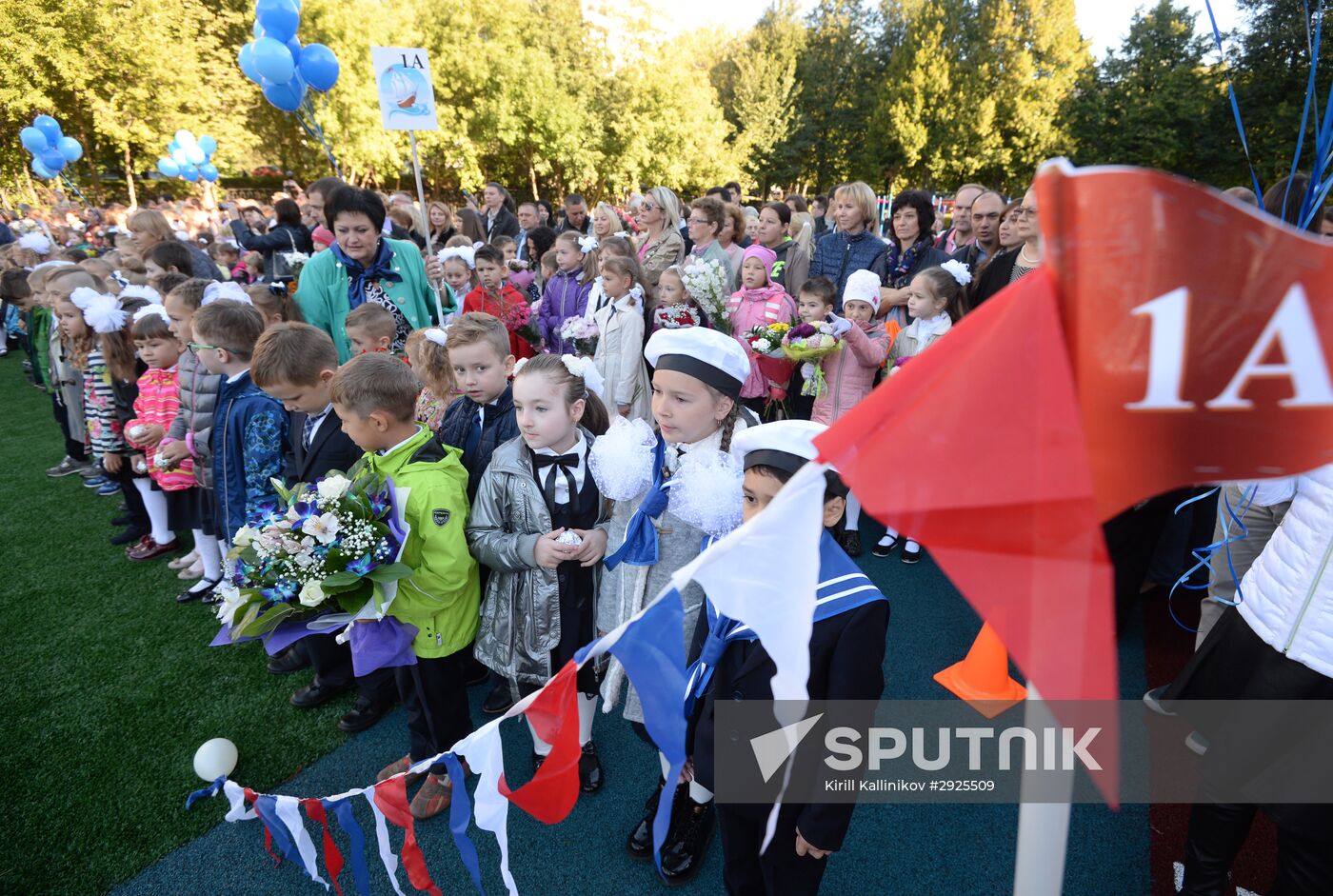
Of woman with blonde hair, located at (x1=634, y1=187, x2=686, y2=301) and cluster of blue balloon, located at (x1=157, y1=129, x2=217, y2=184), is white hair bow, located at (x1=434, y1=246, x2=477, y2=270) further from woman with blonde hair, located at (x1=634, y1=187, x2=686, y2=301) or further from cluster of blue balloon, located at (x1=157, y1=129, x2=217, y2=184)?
cluster of blue balloon, located at (x1=157, y1=129, x2=217, y2=184)

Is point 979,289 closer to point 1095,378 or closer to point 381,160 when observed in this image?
point 1095,378

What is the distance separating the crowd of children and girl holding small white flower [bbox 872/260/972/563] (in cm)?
2

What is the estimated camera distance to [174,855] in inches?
104

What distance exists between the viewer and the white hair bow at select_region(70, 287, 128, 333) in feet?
14.1

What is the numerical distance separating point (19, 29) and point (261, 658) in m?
22.8

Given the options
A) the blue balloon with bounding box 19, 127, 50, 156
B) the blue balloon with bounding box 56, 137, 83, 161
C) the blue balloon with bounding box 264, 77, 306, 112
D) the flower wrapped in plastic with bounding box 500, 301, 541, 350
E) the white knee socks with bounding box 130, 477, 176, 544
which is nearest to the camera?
the white knee socks with bounding box 130, 477, 176, 544

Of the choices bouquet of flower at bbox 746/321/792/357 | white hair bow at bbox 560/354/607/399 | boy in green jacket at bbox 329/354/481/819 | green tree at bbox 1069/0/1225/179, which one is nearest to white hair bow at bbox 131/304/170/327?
boy in green jacket at bbox 329/354/481/819

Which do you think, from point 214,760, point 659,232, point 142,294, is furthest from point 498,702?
point 659,232

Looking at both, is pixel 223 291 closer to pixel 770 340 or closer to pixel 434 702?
pixel 434 702

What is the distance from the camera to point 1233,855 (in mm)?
2086

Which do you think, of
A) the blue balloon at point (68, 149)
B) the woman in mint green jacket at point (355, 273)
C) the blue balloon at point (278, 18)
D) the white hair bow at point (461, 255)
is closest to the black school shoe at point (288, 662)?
the woman in mint green jacket at point (355, 273)

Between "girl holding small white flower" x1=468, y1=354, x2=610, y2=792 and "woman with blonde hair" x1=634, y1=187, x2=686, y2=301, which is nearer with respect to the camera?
"girl holding small white flower" x1=468, y1=354, x2=610, y2=792

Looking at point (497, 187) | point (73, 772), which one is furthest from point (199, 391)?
point (497, 187)

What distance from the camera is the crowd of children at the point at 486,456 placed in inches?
91.5
